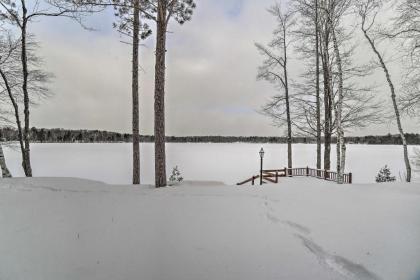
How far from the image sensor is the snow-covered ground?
2.88 meters

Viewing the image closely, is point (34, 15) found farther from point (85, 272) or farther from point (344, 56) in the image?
point (344, 56)

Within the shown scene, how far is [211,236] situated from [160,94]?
4594 mm

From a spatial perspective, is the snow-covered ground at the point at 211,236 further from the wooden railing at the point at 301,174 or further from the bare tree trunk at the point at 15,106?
the wooden railing at the point at 301,174

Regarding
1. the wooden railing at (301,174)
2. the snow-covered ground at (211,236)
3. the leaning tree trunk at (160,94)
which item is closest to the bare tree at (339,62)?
the snow-covered ground at (211,236)

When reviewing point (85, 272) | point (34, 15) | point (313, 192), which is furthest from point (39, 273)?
point (34, 15)

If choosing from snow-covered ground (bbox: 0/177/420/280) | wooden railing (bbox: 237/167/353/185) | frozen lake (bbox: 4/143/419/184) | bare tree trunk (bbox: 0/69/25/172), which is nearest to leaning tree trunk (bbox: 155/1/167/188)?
snow-covered ground (bbox: 0/177/420/280)

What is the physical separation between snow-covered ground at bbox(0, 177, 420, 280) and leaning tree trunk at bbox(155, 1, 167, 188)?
134 centimetres

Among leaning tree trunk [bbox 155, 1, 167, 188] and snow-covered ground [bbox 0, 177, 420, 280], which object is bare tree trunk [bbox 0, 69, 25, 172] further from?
leaning tree trunk [bbox 155, 1, 167, 188]

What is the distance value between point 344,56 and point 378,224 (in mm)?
10152

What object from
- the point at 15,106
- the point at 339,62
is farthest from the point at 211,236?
the point at 15,106

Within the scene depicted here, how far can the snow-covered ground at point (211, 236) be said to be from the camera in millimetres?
2881

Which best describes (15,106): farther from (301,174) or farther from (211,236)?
(301,174)

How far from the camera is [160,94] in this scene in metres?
6.66

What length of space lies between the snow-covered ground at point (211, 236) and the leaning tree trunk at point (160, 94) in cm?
134
